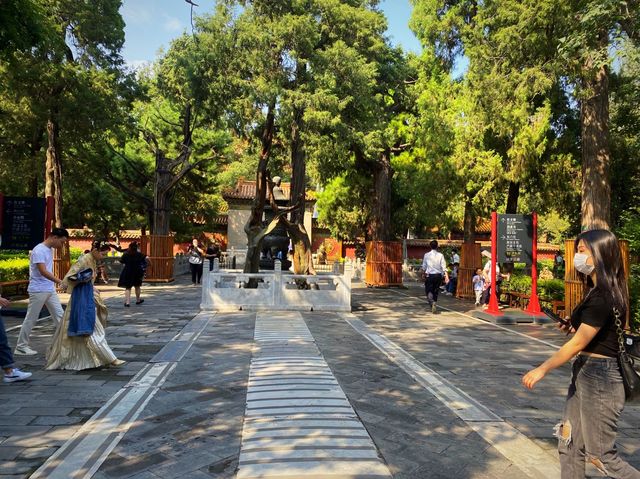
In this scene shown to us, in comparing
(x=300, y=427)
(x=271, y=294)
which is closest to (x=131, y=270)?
(x=271, y=294)

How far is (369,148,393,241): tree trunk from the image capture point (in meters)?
21.1

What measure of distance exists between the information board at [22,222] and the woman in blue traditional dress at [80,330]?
4.35 meters

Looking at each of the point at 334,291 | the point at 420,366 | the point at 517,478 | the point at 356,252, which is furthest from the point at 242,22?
the point at 356,252

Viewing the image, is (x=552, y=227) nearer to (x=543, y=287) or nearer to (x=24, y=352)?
(x=543, y=287)

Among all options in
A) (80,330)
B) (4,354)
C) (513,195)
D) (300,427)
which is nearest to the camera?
(300,427)

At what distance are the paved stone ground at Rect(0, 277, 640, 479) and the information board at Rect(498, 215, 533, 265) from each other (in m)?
2.79

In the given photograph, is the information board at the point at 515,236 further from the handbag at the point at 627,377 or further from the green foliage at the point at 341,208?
the green foliage at the point at 341,208

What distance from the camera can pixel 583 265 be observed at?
2.59 metres

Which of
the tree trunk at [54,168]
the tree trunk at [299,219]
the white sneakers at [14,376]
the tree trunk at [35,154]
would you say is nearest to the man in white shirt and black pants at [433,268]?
the tree trunk at [299,219]

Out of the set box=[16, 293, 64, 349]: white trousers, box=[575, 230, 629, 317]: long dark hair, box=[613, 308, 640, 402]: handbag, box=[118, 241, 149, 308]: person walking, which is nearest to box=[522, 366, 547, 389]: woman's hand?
box=[613, 308, 640, 402]: handbag

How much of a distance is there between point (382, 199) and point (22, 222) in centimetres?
1453

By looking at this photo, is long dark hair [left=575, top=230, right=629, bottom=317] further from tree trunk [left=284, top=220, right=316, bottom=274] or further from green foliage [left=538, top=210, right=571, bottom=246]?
green foliage [left=538, top=210, right=571, bottom=246]

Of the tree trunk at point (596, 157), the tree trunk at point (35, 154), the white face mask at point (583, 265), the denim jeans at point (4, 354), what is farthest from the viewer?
the tree trunk at point (35, 154)

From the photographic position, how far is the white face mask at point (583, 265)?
2564 millimetres
